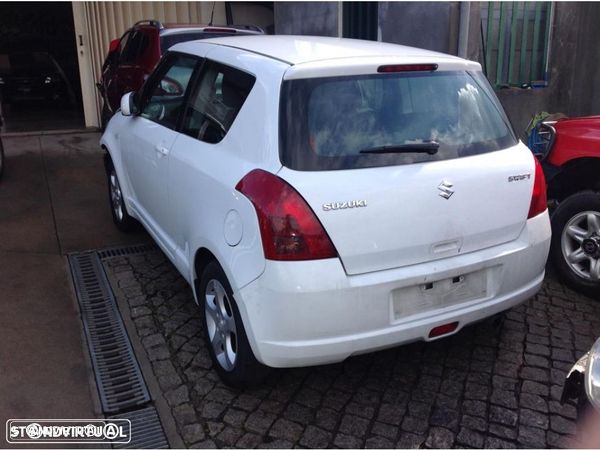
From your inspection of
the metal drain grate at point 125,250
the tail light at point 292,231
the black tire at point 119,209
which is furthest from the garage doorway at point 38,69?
the tail light at point 292,231

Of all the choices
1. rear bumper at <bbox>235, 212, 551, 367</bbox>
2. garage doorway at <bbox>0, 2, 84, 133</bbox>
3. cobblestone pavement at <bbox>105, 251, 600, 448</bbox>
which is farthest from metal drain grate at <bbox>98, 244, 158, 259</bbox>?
garage doorway at <bbox>0, 2, 84, 133</bbox>

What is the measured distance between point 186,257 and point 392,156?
1.43 m

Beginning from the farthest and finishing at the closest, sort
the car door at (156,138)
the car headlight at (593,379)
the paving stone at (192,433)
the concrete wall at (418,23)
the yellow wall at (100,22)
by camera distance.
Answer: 1. the yellow wall at (100,22)
2. the concrete wall at (418,23)
3. the car door at (156,138)
4. the paving stone at (192,433)
5. the car headlight at (593,379)

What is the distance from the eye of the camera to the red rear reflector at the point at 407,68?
292 cm

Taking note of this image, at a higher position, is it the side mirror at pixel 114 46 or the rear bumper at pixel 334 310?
the side mirror at pixel 114 46

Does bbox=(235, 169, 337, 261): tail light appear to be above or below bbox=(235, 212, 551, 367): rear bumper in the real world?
above

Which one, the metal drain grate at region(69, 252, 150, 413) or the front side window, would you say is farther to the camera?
the front side window

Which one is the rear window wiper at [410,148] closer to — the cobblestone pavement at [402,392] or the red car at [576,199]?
the cobblestone pavement at [402,392]

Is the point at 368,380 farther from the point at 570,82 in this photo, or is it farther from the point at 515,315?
the point at 570,82

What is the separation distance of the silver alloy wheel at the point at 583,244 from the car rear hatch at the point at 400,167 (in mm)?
1271

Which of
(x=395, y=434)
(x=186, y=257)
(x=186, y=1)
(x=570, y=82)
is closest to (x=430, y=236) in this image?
(x=395, y=434)

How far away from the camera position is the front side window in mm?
3863

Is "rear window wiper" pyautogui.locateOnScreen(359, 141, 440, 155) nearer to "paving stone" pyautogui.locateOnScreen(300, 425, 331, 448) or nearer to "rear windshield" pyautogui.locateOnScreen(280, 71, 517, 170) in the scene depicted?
"rear windshield" pyautogui.locateOnScreen(280, 71, 517, 170)

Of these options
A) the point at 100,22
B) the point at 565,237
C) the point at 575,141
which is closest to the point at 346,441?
the point at 565,237
